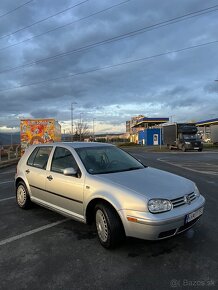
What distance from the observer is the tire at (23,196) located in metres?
Result: 7.00

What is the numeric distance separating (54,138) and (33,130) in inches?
65.4

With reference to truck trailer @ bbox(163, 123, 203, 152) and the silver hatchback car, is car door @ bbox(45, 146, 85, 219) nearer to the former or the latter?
the silver hatchback car

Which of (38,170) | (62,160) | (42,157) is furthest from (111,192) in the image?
(42,157)

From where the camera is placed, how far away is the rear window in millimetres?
6512

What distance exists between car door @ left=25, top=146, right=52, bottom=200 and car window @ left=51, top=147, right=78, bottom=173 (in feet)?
0.91

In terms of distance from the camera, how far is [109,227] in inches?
175

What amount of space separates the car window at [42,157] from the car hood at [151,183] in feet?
6.00

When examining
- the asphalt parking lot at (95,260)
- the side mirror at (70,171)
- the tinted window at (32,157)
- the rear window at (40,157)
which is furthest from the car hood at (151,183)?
the tinted window at (32,157)

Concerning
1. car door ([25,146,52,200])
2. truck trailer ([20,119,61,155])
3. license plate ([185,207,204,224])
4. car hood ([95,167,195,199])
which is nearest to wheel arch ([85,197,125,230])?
car hood ([95,167,195,199])

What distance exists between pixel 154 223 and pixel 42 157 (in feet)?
10.9

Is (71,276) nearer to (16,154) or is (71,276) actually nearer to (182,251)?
(182,251)

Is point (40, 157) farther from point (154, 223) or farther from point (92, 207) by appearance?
point (154, 223)

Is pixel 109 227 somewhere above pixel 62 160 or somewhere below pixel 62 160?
below

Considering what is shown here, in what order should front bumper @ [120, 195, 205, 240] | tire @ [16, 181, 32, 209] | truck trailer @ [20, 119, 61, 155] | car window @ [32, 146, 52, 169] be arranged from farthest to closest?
truck trailer @ [20, 119, 61, 155]
tire @ [16, 181, 32, 209]
car window @ [32, 146, 52, 169]
front bumper @ [120, 195, 205, 240]
